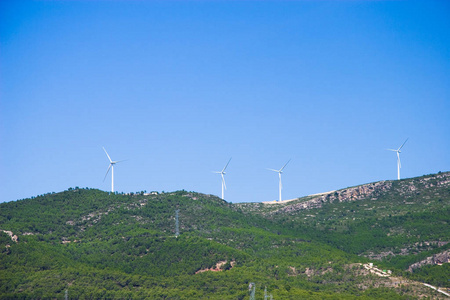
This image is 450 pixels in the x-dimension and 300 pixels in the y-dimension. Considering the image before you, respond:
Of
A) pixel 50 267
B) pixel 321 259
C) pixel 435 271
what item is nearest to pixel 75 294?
pixel 50 267

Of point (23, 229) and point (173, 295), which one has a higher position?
point (23, 229)

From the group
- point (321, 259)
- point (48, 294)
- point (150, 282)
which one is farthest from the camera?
point (321, 259)

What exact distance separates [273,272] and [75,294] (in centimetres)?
4562

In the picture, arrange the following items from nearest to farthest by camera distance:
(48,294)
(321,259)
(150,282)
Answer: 1. (48,294)
2. (150,282)
3. (321,259)

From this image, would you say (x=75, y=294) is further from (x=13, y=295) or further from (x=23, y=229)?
(x=23, y=229)

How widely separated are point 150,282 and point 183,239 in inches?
1166

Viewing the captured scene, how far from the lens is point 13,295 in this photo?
522 feet

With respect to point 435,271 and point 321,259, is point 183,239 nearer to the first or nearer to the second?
point 321,259

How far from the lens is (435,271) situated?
176125 mm

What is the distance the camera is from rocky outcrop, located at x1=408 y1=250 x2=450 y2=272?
595 feet

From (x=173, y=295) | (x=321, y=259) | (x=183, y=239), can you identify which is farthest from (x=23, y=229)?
(x=321, y=259)

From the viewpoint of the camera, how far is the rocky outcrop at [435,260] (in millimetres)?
181250

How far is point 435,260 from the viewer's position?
182750 millimetres

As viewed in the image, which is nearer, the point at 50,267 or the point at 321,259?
the point at 50,267
